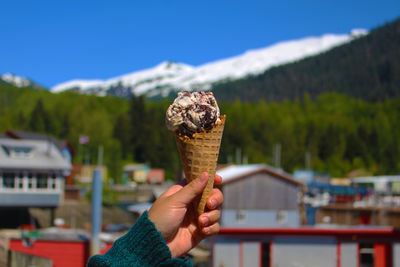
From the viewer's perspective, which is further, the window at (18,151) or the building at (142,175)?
the building at (142,175)

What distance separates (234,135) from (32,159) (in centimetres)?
5548

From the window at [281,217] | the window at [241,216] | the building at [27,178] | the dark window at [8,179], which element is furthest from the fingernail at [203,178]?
the dark window at [8,179]

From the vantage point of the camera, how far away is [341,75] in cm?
17638

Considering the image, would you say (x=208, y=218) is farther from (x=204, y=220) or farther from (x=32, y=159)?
(x=32, y=159)

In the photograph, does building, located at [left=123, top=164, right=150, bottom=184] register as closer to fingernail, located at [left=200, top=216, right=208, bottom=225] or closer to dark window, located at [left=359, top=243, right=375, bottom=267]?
dark window, located at [left=359, top=243, right=375, bottom=267]

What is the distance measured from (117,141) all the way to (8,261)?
267ft

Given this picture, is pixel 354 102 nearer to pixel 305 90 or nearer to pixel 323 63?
pixel 305 90

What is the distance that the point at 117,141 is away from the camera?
8794 cm

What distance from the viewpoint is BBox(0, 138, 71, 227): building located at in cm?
3353

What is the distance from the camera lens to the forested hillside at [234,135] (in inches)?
3334

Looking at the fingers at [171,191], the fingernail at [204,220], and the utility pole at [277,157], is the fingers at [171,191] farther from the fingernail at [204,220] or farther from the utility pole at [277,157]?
the utility pole at [277,157]

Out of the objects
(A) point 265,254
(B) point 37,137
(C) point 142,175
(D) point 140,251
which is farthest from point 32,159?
(C) point 142,175

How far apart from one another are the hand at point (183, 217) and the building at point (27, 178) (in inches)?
1295

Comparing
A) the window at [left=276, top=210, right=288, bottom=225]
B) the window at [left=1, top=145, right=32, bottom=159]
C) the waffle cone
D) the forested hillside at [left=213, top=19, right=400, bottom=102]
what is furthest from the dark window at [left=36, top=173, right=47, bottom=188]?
the forested hillside at [left=213, top=19, right=400, bottom=102]
